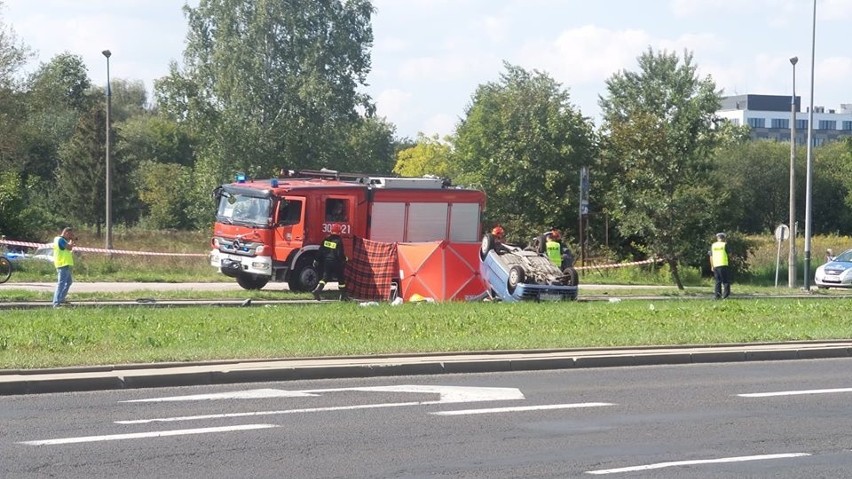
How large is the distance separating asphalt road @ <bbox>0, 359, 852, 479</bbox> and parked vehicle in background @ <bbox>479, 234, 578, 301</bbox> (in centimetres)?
1110

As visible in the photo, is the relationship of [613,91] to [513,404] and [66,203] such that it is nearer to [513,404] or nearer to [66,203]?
[66,203]

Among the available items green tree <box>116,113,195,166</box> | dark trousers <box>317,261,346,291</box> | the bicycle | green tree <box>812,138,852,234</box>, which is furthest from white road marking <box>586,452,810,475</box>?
green tree <box>116,113,195,166</box>

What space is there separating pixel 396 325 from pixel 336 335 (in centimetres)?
153

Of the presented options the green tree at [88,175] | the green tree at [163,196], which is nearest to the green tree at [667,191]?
the green tree at [163,196]

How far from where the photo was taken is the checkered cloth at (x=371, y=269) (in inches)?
1114

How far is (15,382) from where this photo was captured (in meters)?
13.0

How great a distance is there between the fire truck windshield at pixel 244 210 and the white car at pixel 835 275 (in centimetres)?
2055

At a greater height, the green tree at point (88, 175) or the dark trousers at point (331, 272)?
the green tree at point (88, 175)

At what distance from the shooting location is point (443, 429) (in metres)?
11.1

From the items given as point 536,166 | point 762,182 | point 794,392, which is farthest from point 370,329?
point 762,182

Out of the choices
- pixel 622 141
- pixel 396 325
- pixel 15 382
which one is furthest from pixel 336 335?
pixel 622 141

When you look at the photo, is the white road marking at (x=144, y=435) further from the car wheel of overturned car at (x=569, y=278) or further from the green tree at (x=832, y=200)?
the green tree at (x=832, y=200)

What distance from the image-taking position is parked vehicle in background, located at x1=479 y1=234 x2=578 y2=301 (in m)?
26.2

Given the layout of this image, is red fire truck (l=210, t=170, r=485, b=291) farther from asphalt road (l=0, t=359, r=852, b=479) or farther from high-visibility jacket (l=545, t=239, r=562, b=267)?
asphalt road (l=0, t=359, r=852, b=479)
